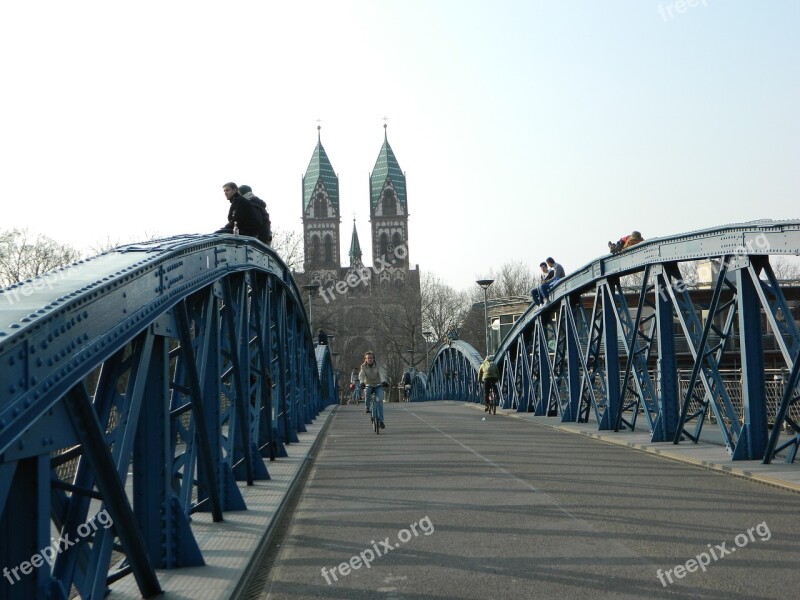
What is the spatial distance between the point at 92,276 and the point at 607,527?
4680 mm

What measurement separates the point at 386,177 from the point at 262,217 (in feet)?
519

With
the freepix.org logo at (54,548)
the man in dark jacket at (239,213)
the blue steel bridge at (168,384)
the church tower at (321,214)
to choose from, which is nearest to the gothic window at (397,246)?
the church tower at (321,214)

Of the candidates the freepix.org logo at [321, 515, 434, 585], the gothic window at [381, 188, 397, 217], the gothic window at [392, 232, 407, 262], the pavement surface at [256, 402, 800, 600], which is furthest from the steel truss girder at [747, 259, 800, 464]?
the gothic window at [381, 188, 397, 217]

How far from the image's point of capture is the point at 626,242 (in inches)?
685

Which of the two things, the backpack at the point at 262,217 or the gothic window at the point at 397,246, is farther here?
the gothic window at the point at 397,246

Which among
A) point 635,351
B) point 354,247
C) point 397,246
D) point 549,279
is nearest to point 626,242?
point 635,351

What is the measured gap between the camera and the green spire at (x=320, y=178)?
166500 mm

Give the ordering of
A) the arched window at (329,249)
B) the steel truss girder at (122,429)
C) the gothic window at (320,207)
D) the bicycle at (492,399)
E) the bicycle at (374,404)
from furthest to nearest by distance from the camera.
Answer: the gothic window at (320,207) < the arched window at (329,249) < the bicycle at (492,399) < the bicycle at (374,404) < the steel truss girder at (122,429)

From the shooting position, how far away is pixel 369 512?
9117mm

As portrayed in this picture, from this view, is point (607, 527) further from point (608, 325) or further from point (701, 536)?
point (608, 325)

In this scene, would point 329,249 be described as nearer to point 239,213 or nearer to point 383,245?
point 383,245

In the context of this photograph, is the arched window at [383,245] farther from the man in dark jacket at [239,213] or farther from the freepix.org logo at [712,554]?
the freepix.org logo at [712,554]

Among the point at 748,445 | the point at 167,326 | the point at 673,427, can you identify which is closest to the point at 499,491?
the point at 748,445

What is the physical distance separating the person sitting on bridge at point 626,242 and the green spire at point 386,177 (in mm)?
151593
